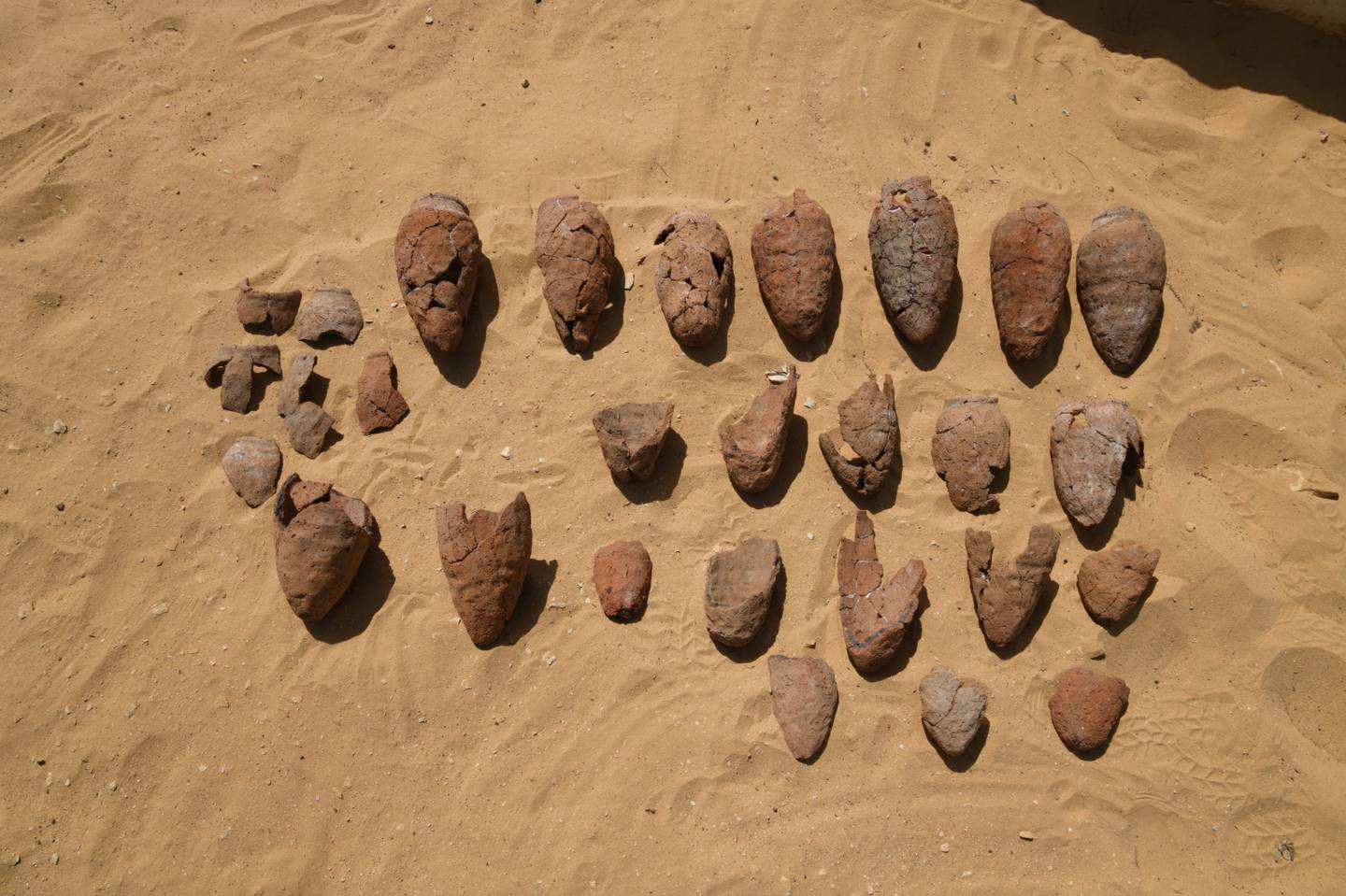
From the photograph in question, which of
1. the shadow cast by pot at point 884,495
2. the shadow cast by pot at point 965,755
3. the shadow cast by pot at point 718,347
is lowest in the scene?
the shadow cast by pot at point 965,755

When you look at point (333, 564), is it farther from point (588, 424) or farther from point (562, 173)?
point (562, 173)

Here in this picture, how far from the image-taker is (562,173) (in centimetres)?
398

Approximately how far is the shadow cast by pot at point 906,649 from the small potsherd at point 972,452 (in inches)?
16.7

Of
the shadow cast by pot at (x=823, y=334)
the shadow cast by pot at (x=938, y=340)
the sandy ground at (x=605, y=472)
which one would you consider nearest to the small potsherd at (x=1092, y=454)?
the sandy ground at (x=605, y=472)

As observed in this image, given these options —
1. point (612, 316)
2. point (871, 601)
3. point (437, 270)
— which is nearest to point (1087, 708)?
point (871, 601)

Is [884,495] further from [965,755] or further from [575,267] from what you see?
[575,267]

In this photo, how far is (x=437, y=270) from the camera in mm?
3582

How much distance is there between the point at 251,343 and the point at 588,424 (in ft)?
5.11

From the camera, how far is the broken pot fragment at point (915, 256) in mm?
3572

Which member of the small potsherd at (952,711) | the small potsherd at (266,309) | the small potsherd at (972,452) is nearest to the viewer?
the small potsherd at (952,711)

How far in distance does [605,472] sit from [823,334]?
1111mm

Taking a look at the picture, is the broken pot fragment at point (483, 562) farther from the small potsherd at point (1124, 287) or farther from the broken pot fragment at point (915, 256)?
the small potsherd at point (1124, 287)

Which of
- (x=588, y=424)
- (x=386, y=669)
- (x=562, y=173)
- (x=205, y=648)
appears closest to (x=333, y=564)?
(x=386, y=669)

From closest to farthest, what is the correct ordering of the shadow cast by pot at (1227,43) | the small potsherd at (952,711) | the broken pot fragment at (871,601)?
the small potsherd at (952,711) → the broken pot fragment at (871,601) → the shadow cast by pot at (1227,43)
